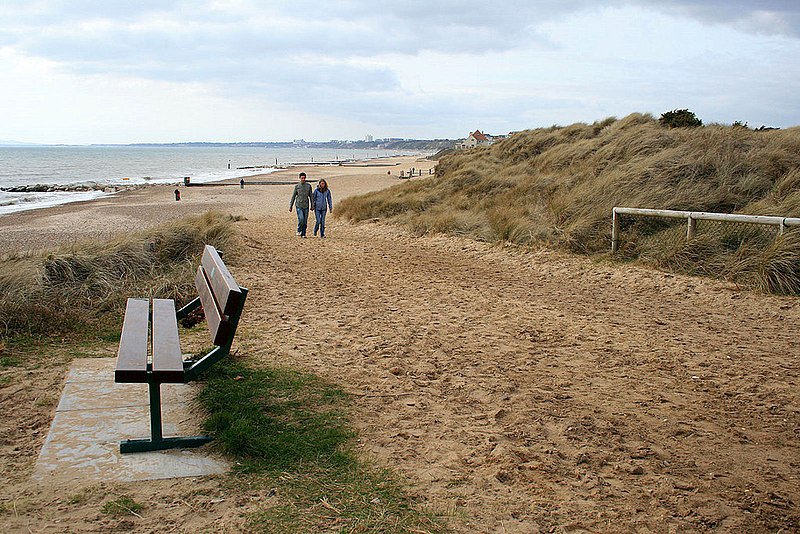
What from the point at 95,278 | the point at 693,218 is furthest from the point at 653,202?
the point at 95,278

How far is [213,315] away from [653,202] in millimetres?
8572

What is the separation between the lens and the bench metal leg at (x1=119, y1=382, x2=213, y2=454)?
3.61m

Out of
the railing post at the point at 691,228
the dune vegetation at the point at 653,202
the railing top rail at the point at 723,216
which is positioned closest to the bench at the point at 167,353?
the dune vegetation at the point at 653,202

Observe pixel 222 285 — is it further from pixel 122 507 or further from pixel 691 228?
pixel 691 228

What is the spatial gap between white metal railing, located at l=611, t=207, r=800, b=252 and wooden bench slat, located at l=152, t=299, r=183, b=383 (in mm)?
6722

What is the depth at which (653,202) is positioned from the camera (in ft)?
35.6

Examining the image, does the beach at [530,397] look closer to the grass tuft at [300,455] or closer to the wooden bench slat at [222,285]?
the grass tuft at [300,455]

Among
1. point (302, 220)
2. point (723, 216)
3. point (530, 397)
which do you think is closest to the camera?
point (530, 397)

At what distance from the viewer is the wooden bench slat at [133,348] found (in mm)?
3500

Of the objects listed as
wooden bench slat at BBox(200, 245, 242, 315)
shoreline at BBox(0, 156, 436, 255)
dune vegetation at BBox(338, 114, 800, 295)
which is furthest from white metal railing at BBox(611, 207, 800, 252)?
shoreline at BBox(0, 156, 436, 255)

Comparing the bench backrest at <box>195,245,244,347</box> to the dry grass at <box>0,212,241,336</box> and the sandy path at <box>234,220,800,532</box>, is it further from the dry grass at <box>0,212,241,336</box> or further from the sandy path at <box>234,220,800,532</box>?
the dry grass at <box>0,212,241,336</box>

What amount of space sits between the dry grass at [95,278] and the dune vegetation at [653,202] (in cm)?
542

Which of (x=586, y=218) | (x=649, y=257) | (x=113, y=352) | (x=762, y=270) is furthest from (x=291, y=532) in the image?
(x=586, y=218)

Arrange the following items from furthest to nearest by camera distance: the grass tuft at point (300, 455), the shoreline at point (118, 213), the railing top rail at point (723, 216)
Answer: the shoreline at point (118, 213) < the railing top rail at point (723, 216) < the grass tuft at point (300, 455)
